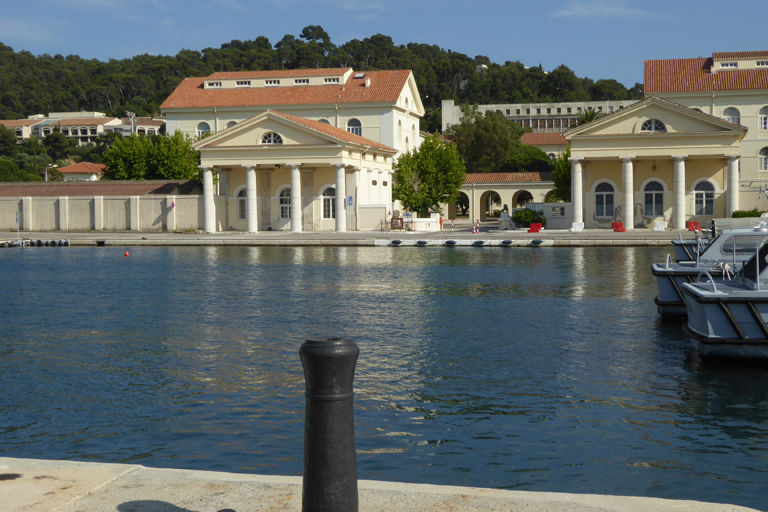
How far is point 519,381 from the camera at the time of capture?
11555 millimetres

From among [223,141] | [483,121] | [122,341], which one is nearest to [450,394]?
[122,341]

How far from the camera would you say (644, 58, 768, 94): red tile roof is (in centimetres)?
6191

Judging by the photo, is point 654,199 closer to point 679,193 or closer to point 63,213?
point 679,193

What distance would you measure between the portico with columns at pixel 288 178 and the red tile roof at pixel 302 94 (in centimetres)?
997

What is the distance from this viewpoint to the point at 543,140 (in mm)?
112438

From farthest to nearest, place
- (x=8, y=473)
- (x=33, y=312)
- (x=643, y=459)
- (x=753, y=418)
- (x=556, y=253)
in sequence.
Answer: (x=556, y=253)
(x=33, y=312)
(x=753, y=418)
(x=643, y=459)
(x=8, y=473)

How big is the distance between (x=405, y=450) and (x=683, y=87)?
2457 inches

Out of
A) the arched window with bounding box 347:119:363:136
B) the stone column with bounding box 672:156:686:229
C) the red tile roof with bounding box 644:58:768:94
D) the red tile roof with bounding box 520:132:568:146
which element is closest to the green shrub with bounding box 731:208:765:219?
the stone column with bounding box 672:156:686:229

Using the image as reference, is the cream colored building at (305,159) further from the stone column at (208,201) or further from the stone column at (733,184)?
the stone column at (733,184)

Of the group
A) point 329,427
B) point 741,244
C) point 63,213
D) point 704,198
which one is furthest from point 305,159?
point 329,427

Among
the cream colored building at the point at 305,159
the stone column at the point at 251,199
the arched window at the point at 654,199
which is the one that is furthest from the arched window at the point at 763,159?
the stone column at the point at 251,199

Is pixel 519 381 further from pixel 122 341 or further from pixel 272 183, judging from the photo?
pixel 272 183

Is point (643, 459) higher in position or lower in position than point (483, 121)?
lower

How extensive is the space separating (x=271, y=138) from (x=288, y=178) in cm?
390
